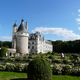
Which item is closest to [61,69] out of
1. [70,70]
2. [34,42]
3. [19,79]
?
[70,70]

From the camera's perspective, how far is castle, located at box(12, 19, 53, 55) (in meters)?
48.4

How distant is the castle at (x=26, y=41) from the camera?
48.4m

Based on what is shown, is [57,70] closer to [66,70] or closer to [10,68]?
[66,70]

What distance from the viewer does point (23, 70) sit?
1483cm

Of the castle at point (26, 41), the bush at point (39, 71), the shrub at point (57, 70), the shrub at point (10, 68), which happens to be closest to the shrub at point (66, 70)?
the shrub at point (57, 70)

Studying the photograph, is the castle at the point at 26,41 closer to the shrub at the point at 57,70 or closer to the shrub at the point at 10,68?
the shrub at the point at 10,68

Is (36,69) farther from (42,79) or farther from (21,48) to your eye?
(21,48)

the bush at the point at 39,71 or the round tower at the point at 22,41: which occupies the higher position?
the round tower at the point at 22,41

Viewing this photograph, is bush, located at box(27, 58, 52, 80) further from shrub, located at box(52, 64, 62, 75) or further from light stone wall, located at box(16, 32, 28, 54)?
light stone wall, located at box(16, 32, 28, 54)

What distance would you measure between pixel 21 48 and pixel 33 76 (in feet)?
125

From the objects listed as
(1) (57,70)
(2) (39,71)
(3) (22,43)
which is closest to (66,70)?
(1) (57,70)

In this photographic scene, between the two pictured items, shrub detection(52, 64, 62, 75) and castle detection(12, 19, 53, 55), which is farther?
castle detection(12, 19, 53, 55)

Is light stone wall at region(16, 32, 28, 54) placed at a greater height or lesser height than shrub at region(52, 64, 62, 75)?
greater

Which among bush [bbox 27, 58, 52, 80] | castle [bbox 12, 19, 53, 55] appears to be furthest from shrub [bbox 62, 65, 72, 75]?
castle [bbox 12, 19, 53, 55]
